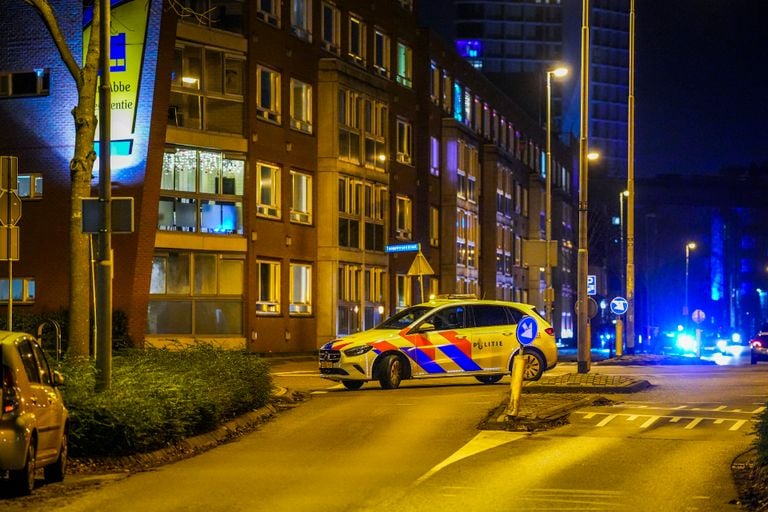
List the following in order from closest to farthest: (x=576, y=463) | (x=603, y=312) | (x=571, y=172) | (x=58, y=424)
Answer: (x=58, y=424) < (x=576, y=463) < (x=603, y=312) < (x=571, y=172)

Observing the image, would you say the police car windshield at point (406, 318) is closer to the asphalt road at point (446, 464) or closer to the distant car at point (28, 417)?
the asphalt road at point (446, 464)

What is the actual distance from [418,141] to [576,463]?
4127 centimetres

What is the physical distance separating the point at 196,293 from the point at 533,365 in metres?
15.5

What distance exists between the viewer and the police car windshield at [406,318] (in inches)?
977

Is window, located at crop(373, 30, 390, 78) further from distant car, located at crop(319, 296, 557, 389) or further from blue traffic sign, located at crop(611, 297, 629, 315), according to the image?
distant car, located at crop(319, 296, 557, 389)

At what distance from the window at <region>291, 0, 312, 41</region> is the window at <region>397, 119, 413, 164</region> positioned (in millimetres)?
8455

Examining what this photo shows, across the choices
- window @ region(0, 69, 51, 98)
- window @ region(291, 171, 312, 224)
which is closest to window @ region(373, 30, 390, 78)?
window @ region(291, 171, 312, 224)

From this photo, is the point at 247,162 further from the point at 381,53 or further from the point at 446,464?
the point at 446,464

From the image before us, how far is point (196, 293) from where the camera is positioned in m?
38.8

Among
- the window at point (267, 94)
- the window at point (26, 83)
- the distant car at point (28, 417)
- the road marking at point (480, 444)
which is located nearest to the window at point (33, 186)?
the window at point (26, 83)

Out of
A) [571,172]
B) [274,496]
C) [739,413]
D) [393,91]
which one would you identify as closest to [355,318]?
[393,91]

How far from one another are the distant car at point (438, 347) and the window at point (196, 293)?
45.9 ft

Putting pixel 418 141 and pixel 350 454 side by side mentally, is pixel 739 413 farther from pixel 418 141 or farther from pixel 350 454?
pixel 418 141

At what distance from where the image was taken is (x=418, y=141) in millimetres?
54625
